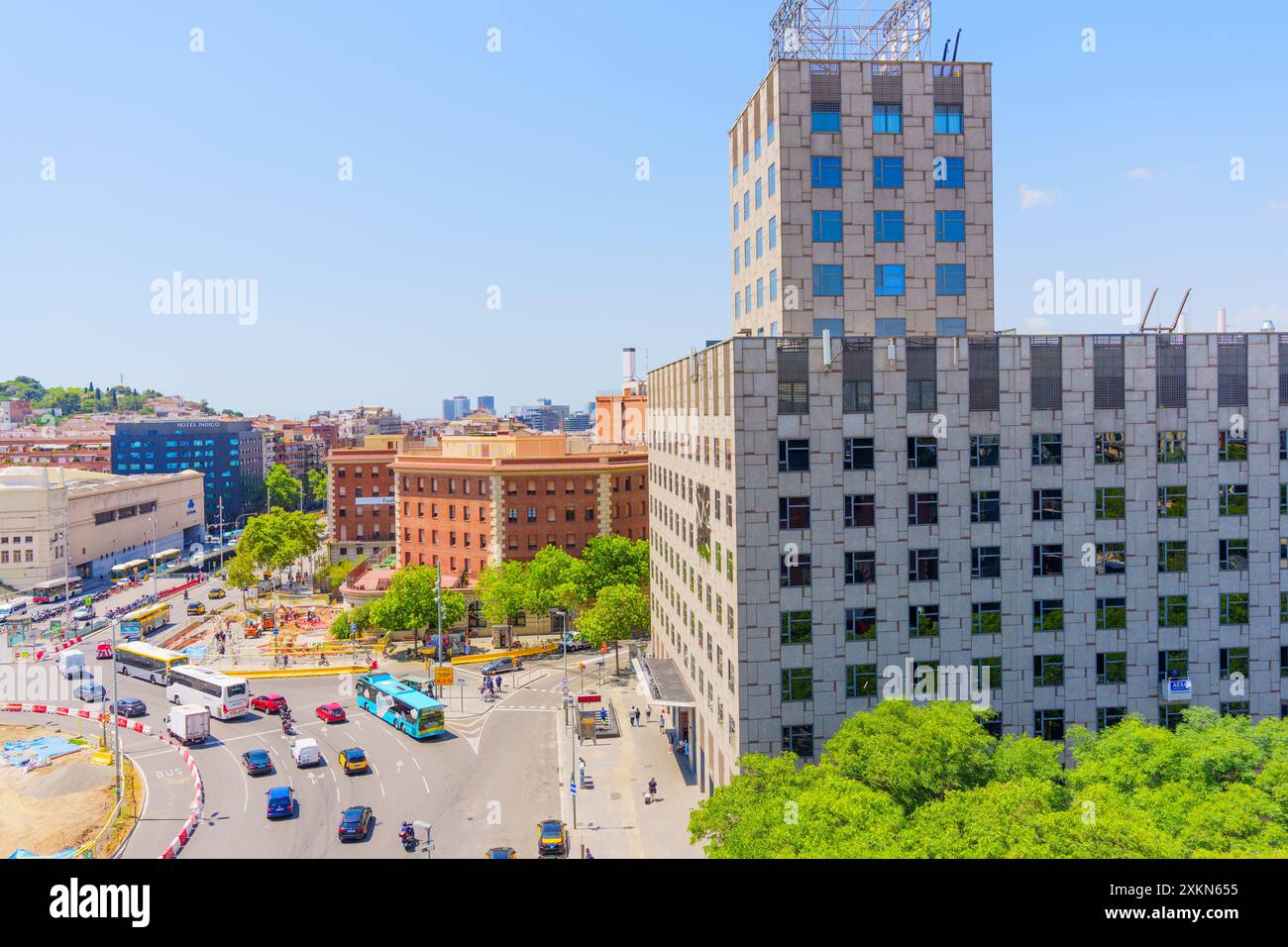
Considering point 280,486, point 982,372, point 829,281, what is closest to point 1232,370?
point 982,372

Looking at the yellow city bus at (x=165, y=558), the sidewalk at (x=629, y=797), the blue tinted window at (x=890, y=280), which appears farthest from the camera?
the yellow city bus at (x=165, y=558)

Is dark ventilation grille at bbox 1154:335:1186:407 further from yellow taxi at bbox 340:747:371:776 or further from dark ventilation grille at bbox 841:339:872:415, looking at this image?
yellow taxi at bbox 340:747:371:776

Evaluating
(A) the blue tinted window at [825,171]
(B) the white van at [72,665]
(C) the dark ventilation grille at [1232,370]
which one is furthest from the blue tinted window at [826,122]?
(B) the white van at [72,665]

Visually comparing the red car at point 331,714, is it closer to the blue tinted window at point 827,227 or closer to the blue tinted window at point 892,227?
the blue tinted window at point 827,227

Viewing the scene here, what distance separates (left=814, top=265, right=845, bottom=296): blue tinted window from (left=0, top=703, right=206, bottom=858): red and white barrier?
41.4 m

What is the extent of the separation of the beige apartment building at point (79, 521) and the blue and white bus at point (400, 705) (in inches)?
2921

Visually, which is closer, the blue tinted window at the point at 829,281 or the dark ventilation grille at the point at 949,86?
the dark ventilation grille at the point at 949,86

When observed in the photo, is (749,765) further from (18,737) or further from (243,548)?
(243,548)

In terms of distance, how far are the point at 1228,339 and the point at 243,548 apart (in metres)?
104

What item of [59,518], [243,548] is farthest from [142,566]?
[243,548]

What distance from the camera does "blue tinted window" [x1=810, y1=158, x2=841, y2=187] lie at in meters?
42.5

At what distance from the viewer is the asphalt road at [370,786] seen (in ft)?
145

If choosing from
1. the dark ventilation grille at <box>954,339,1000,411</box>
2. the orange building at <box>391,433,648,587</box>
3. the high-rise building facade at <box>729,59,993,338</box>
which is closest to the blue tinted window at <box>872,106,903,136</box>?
the high-rise building facade at <box>729,59,993,338</box>

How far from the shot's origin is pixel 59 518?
12388 cm
